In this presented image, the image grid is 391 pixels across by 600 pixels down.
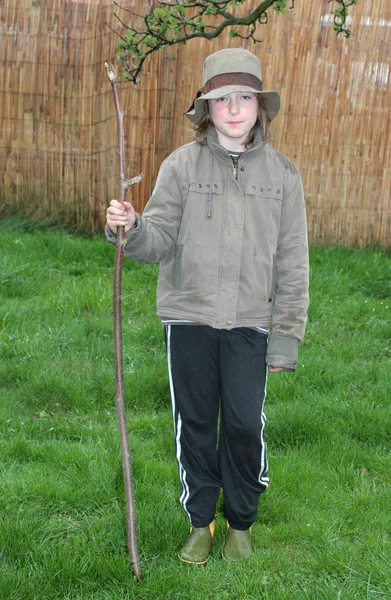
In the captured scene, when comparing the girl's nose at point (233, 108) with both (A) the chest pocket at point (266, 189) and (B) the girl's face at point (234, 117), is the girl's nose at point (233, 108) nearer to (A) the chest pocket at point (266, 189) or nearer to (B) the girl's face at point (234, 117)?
(B) the girl's face at point (234, 117)

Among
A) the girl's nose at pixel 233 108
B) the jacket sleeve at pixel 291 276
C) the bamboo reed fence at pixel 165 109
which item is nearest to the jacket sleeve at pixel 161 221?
the girl's nose at pixel 233 108

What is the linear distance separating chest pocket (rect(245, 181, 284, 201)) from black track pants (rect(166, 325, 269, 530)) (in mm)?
490

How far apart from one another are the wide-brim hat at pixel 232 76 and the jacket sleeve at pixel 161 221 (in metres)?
0.30

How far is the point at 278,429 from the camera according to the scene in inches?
159

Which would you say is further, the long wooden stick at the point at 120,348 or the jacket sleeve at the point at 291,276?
the jacket sleeve at the point at 291,276

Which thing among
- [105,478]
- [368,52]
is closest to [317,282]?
[368,52]

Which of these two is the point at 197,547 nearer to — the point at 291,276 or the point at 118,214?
the point at 291,276

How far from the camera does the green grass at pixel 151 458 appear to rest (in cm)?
287

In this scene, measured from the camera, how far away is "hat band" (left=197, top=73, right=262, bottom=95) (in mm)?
2965

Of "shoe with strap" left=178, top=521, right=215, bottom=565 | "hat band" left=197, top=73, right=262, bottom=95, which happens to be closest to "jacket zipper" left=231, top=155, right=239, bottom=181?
"hat band" left=197, top=73, right=262, bottom=95

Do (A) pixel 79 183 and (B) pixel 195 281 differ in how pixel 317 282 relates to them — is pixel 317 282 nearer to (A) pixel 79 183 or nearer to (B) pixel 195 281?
(A) pixel 79 183

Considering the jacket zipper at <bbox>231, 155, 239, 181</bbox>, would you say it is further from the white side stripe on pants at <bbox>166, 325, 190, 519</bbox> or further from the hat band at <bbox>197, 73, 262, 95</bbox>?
the white side stripe on pants at <bbox>166, 325, 190, 519</bbox>

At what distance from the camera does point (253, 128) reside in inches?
121

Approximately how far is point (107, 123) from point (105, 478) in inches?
190
